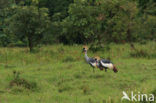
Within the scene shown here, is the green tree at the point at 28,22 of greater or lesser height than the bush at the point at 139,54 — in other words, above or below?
above

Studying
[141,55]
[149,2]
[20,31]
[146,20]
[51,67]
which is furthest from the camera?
[149,2]

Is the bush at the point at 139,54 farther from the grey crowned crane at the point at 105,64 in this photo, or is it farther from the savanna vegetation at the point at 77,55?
the grey crowned crane at the point at 105,64

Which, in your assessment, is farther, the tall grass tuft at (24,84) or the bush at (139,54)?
the bush at (139,54)

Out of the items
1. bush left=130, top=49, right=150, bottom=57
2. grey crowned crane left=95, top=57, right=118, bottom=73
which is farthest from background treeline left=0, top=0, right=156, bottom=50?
grey crowned crane left=95, top=57, right=118, bottom=73

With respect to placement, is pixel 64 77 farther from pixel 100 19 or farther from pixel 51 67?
pixel 100 19

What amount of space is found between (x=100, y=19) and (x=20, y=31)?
18.1ft

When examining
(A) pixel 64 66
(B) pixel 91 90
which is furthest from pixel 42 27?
(B) pixel 91 90

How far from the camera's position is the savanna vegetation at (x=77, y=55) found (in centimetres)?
891

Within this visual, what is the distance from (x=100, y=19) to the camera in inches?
792

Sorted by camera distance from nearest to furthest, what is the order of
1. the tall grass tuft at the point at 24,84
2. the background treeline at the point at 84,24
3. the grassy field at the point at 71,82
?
the grassy field at the point at 71,82 < the tall grass tuft at the point at 24,84 < the background treeline at the point at 84,24

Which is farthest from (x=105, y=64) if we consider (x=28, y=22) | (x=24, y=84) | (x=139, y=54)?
(x=28, y=22)

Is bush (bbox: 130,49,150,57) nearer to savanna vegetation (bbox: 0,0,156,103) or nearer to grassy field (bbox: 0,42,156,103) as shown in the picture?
savanna vegetation (bbox: 0,0,156,103)

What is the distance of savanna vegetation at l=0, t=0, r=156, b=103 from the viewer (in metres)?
8.91

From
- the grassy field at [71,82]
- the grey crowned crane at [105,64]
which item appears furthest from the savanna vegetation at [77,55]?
the grey crowned crane at [105,64]
